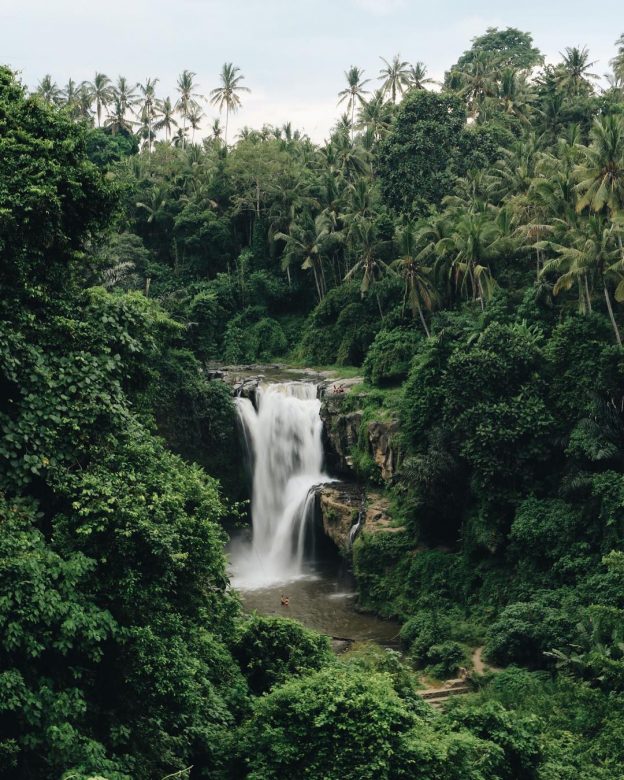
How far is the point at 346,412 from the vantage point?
31.7 meters

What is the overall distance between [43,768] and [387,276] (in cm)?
3077

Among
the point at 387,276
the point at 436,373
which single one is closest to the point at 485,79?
the point at 387,276

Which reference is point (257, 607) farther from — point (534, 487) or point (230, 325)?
point (230, 325)

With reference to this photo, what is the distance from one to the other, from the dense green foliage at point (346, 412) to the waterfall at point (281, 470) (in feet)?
4.30

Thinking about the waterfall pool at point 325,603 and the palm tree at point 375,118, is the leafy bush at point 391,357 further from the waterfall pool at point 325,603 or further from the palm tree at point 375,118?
the palm tree at point 375,118

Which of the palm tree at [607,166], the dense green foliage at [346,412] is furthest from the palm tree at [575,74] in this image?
the palm tree at [607,166]

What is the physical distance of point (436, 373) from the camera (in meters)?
28.2

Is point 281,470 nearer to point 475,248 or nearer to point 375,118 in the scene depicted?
point 475,248

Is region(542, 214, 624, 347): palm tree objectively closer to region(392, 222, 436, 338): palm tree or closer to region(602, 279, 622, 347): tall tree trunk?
region(602, 279, 622, 347): tall tree trunk

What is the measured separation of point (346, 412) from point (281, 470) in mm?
3361

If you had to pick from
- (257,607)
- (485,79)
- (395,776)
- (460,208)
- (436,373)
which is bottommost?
(257,607)

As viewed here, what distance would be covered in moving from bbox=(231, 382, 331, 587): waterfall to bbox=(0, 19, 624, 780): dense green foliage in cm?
131

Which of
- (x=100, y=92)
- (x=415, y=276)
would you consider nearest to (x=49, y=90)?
(x=100, y=92)

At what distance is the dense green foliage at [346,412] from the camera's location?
1222 centimetres
